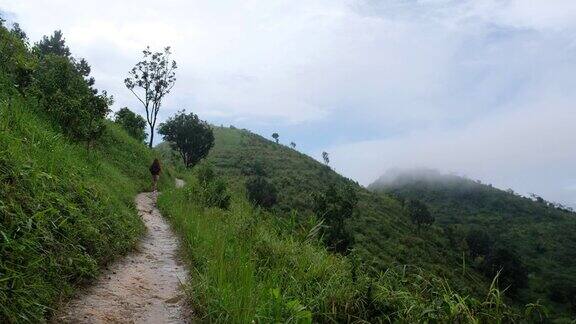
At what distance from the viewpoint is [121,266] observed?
7832mm

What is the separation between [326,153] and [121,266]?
15444cm

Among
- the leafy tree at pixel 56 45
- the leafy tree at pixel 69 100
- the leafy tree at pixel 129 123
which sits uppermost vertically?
the leafy tree at pixel 56 45

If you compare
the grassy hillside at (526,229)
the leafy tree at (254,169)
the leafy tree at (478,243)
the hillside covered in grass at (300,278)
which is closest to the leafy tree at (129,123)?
the hillside covered in grass at (300,278)

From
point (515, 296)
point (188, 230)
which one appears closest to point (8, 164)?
point (188, 230)

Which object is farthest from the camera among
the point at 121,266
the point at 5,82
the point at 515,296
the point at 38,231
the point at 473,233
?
the point at 473,233

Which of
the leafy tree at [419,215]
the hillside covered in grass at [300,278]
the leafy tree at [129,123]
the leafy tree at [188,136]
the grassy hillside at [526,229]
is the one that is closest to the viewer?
the hillside covered in grass at [300,278]

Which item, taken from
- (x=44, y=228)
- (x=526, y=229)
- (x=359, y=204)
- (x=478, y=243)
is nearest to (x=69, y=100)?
(x=44, y=228)

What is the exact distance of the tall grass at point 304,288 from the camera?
4.73 metres

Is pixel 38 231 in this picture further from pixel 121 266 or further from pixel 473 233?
pixel 473 233

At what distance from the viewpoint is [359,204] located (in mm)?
92375

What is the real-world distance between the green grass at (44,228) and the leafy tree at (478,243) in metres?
96.3

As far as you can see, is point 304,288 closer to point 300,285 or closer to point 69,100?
point 300,285

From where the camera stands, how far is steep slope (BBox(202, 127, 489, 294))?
6745 centimetres

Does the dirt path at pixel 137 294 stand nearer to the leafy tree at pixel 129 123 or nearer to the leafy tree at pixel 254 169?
the leafy tree at pixel 129 123
